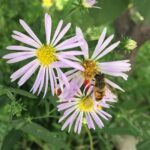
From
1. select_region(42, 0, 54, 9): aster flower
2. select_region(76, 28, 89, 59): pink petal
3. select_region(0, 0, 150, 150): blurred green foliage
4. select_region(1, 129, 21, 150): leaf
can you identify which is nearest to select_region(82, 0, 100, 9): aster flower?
select_region(0, 0, 150, 150): blurred green foliage

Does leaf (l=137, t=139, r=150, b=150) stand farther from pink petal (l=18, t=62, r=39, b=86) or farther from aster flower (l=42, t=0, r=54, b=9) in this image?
aster flower (l=42, t=0, r=54, b=9)

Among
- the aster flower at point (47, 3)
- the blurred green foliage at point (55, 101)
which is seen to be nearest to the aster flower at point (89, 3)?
the blurred green foliage at point (55, 101)

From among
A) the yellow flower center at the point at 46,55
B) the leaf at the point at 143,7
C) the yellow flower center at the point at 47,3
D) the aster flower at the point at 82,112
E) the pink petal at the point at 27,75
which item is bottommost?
the aster flower at the point at 82,112

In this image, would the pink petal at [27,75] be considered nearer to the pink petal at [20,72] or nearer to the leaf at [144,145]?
the pink petal at [20,72]

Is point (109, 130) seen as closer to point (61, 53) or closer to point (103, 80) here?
point (103, 80)

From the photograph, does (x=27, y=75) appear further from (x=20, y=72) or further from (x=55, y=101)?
(x=55, y=101)
